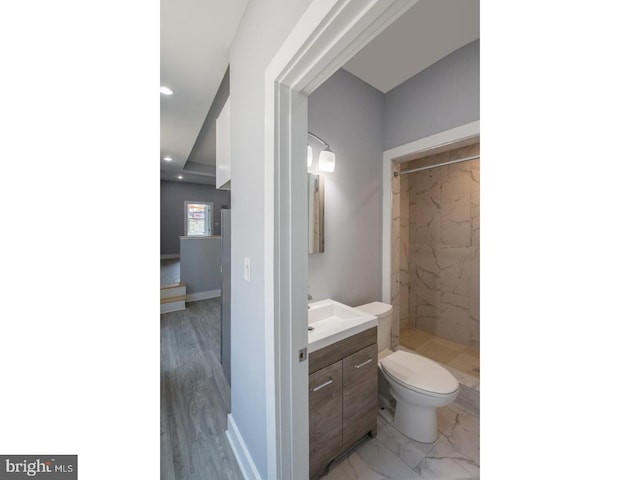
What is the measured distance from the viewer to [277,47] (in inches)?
37.5

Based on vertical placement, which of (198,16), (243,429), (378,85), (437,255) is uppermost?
(378,85)

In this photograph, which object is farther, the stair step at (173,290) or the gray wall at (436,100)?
the stair step at (173,290)

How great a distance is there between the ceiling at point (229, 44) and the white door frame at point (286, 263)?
75cm

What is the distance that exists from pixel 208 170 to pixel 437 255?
17.8ft

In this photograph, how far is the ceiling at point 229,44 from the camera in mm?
1319

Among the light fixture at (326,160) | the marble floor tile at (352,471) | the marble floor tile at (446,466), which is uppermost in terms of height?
the light fixture at (326,160)

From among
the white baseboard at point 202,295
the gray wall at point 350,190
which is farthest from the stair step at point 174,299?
the gray wall at point 350,190

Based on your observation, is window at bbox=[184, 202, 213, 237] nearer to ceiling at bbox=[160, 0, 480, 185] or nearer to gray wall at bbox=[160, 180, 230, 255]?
gray wall at bbox=[160, 180, 230, 255]

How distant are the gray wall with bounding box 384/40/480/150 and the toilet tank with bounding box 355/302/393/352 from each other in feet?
4.73

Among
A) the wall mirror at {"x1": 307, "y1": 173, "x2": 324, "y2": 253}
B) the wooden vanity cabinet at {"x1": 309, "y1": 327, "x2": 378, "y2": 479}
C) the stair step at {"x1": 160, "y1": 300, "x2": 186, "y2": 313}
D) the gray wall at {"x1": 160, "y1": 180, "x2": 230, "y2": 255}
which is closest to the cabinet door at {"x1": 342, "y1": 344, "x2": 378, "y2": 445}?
the wooden vanity cabinet at {"x1": 309, "y1": 327, "x2": 378, "y2": 479}

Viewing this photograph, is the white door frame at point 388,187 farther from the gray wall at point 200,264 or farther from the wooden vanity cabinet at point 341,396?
the gray wall at point 200,264

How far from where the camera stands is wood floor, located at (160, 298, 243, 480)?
137cm
